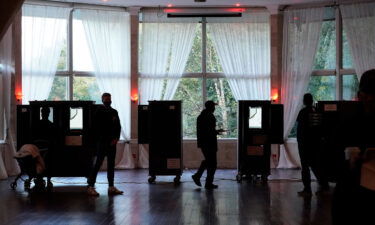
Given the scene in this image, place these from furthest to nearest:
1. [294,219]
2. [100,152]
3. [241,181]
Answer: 1. [241,181]
2. [100,152]
3. [294,219]

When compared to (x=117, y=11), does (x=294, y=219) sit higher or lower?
lower

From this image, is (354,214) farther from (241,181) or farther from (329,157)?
(241,181)

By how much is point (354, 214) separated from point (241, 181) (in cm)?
782

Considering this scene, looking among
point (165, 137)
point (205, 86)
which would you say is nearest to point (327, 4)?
point (205, 86)

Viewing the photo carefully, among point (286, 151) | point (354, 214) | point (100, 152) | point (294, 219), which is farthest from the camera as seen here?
point (286, 151)

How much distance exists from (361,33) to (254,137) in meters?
4.57

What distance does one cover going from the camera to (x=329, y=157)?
268 centimetres

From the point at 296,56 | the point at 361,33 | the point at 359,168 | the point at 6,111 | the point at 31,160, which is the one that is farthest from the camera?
the point at 296,56

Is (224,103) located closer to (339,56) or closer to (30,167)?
(339,56)

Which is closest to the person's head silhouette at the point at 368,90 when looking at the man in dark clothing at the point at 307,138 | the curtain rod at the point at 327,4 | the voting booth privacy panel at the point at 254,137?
the man in dark clothing at the point at 307,138

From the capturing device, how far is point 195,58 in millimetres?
14250

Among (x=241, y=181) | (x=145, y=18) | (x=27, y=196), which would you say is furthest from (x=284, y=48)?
(x=27, y=196)

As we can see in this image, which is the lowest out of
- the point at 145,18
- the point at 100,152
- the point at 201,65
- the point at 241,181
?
the point at 241,181

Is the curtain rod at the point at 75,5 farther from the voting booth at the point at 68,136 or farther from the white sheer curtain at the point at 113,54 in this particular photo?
the voting booth at the point at 68,136
